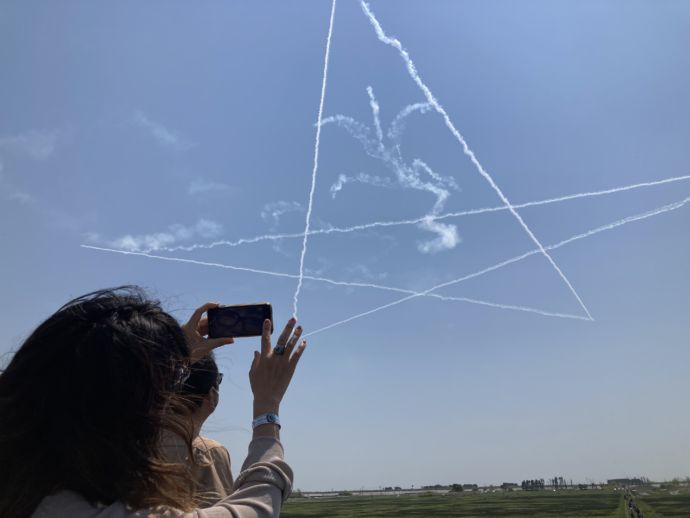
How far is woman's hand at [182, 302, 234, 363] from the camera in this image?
121 inches

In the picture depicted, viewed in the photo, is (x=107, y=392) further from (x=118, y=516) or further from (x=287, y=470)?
(x=287, y=470)

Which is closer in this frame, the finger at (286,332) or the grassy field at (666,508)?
the finger at (286,332)

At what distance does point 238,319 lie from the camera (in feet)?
10.3

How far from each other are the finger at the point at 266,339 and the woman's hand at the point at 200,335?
1.15 ft

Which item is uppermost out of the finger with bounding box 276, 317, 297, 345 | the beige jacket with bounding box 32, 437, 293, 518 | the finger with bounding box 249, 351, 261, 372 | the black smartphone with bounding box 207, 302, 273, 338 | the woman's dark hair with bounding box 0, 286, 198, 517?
the black smartphone with bounding box 207, 302, 273, 338

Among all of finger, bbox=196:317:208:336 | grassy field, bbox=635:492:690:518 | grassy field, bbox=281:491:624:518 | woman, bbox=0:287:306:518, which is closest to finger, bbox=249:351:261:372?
woman, bbox=0:287:306:518

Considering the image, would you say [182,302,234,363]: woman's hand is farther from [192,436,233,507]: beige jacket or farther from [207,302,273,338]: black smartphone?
[192,436,233,507]: beige jacket

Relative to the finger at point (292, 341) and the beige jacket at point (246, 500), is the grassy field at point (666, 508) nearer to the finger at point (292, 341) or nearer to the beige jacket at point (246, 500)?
the finger at point (292, 341)

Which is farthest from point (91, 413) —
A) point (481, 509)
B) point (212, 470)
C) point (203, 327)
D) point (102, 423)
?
point (481, 509)

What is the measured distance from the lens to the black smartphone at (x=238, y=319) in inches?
122

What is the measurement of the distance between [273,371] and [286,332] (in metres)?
0.22

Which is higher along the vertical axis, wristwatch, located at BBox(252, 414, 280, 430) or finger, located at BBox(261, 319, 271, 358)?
finger, located at BBox(261, 319, 271, 358)

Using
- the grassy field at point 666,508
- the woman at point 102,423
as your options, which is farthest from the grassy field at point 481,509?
the woman at point 102,423

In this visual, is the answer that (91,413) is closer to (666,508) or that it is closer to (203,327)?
(203,327)
